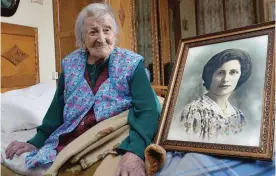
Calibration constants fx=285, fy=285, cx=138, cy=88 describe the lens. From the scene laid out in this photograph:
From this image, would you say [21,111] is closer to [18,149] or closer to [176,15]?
[18,149]

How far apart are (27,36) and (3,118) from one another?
3.62 feet

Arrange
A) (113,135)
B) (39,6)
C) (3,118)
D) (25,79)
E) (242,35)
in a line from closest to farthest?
(242,35) < (113,135) < (3,118) < (25,79) < (39,6)

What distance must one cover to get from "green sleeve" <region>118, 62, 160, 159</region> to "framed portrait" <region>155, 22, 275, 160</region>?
2.3 inches

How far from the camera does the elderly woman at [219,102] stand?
0.80 m

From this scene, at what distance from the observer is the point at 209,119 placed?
83cm

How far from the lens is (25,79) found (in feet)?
8.87

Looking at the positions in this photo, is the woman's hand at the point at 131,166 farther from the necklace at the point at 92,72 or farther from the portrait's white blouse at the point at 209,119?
the necklace at the point at 92,72

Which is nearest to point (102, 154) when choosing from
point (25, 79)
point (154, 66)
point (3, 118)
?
point (3, 118)

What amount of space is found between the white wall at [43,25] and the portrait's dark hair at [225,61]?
227cm

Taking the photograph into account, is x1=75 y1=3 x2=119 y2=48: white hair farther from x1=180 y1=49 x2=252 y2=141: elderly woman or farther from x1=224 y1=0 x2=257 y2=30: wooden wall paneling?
x1=224 y1=0 x2=257 y2=30: wooden wall paneling

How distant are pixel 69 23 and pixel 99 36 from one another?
7.23ft

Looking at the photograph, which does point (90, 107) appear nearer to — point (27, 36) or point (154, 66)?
point (27, 36)

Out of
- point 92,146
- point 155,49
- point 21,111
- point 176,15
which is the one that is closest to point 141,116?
point 92,146

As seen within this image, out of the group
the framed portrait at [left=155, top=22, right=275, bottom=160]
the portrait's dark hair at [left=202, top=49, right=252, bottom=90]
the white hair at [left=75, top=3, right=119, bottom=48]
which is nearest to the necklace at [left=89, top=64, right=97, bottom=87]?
the white hair at [left=75, top=3, right=119, bottom=48]
